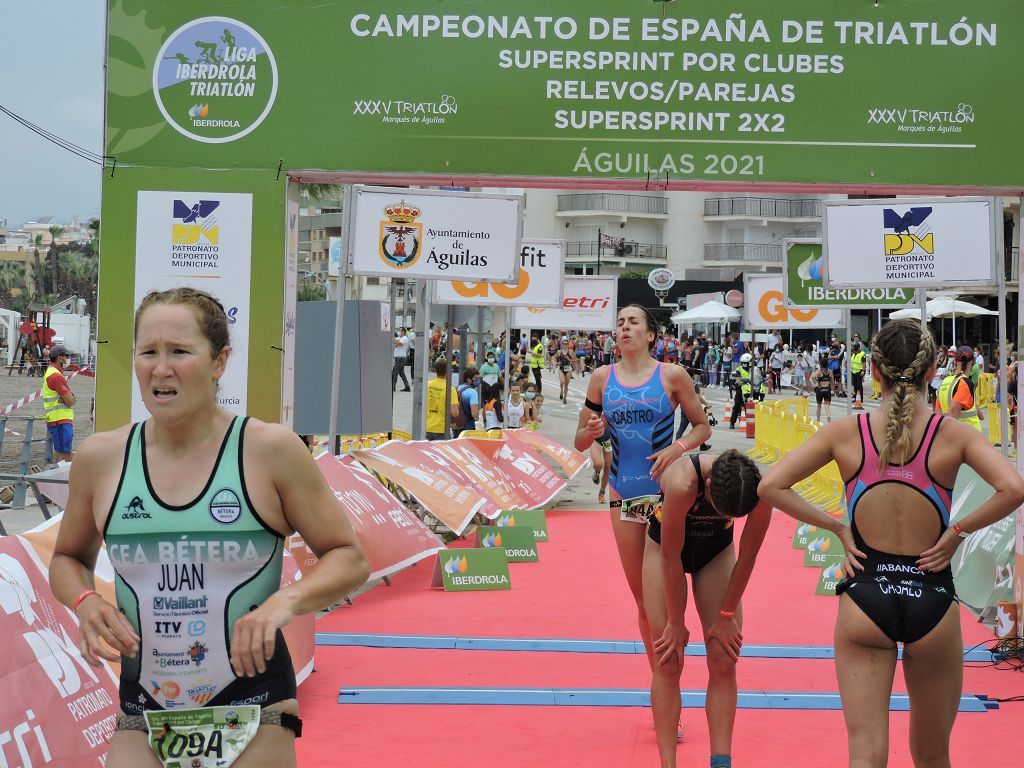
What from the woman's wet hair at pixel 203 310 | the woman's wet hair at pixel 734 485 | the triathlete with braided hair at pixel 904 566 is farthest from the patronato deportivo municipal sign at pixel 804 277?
the woman's wet hair at pixel 203 310

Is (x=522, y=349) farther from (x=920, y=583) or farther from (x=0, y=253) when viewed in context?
(x=0, y=253)

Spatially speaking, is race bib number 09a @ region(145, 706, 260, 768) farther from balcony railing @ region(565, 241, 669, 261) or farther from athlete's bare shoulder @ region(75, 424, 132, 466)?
balcony railing @ region(565, 241, 669, 261)

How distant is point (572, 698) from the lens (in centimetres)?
670

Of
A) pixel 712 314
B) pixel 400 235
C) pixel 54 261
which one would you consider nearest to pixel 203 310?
pixel 400 235

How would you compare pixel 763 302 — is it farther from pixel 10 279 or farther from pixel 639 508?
pixel 10 279

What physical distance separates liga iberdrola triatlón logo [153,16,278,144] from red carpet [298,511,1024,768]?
135 inches

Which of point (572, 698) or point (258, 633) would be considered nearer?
point (258, 633)

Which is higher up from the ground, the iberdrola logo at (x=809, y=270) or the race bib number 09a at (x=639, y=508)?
the iberdrola logo at (x=809, y=270)

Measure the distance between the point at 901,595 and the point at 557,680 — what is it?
3.58 m

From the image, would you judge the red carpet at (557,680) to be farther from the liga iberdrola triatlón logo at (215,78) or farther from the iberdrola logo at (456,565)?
the liga iberdrola triatlón logo at (215,78)

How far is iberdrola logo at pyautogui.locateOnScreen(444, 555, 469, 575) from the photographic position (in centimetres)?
1010

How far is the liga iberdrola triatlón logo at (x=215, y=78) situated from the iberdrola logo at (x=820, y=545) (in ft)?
22.4

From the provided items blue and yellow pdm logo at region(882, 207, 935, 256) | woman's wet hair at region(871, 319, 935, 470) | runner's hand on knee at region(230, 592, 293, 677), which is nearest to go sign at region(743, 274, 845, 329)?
blue and yellow pdm logo at region(882, 207, 935, 256)

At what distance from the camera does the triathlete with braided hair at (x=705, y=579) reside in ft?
16.0
